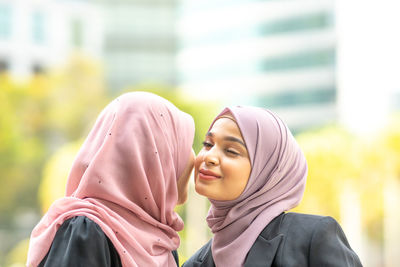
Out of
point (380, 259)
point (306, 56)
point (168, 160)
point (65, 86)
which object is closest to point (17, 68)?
point (65, 86)

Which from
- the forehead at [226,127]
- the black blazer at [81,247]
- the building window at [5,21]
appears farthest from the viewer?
the building window at [5,21]

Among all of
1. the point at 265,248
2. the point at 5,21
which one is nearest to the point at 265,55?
the point at 5,21

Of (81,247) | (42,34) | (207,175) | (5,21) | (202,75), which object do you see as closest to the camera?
(81,247)

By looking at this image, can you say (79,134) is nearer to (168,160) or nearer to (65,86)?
(65,86)

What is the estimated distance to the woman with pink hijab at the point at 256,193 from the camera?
56.0 inches

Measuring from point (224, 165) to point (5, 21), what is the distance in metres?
19.5

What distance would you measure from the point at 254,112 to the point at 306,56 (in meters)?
20.1

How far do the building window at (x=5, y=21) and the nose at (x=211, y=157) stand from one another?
18.7 metres

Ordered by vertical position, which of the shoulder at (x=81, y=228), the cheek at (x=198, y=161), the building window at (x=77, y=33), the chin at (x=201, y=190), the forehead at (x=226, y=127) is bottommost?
the building window at (x=77, y=33)

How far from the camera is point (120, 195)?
1.46m

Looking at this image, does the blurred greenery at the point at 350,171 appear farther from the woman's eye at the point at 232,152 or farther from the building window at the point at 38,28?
the building window at the point at 38,28

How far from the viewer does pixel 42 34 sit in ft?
67.5

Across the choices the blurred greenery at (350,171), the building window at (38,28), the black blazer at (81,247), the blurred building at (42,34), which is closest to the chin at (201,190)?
the black blazer at (81,247)

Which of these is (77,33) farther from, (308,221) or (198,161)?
(308,221)
